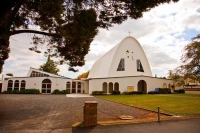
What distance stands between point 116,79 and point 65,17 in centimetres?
2008

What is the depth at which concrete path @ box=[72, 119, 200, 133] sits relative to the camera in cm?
525

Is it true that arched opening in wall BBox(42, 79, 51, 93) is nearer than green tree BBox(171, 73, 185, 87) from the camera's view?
No

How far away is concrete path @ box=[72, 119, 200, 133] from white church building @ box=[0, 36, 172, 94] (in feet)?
70.0

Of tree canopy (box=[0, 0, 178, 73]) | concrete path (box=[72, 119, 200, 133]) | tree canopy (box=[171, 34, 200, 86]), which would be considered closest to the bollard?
concrete path (box=[72, 119, 200, 133])

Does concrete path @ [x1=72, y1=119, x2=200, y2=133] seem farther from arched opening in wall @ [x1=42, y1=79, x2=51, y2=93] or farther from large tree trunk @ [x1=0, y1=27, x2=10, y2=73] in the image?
arched opening in wall @ [x1=42, y1=79, x2=51, y2=93]

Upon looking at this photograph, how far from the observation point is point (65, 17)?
9.09 metres

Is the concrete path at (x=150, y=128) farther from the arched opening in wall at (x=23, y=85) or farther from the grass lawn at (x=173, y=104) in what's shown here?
the arched opening in wall at (x=23, y=85)

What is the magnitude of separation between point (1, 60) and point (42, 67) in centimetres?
4812

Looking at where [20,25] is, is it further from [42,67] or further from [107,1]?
[42,67]

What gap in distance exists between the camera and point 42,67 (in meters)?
55.9

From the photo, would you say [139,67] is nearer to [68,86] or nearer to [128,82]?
[128,82]

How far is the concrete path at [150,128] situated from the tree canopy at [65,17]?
Answer: 206 inches

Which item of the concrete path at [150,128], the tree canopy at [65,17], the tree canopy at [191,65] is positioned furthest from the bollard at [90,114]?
the tree canopy at [191,65]

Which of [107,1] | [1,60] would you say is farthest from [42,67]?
[107,1]
